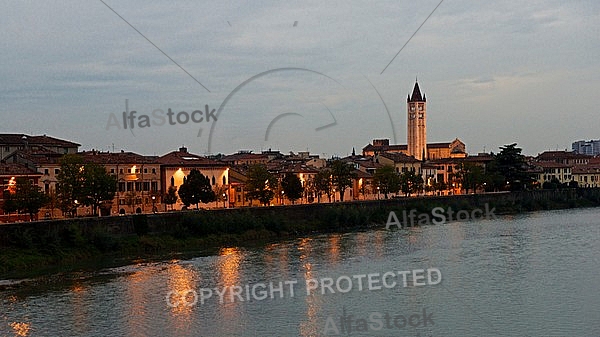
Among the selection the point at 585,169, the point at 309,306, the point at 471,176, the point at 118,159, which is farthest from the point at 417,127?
the point at 309,306

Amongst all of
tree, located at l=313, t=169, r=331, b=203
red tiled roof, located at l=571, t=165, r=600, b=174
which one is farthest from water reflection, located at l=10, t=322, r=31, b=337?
red tiled roof, located at l=571, t=165, r=600, b=174

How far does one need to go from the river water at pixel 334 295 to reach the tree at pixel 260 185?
10932 mm

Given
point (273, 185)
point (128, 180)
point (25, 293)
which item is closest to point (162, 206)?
point (128, 180)

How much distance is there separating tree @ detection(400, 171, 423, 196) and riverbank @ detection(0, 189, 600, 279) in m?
6.74

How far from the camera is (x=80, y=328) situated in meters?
13.2

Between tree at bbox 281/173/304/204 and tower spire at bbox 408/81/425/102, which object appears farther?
tower spire at bbox 408/81/425/102

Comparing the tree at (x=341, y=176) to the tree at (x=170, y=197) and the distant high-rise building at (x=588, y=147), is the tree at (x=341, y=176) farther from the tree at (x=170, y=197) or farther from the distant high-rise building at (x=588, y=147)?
the distant high-rise building at (x=588, y=147)

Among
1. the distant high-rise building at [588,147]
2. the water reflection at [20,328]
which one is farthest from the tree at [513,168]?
the distant high-rise building at [588,147]

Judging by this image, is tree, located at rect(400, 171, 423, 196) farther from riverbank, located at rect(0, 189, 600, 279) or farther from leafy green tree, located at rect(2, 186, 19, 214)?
leafy green tree, located at rect(2, 186, 19, 214)

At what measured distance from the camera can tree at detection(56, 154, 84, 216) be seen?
27.0 metres

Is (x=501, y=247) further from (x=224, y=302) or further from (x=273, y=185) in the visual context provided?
(x=273, y=185)

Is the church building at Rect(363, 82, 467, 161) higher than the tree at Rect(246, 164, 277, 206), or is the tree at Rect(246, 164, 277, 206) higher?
the church building at Rect(363, 82, 467, 161)

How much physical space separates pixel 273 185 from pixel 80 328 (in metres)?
22.1

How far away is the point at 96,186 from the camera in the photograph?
27.4 m
